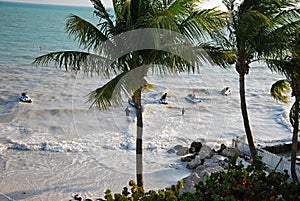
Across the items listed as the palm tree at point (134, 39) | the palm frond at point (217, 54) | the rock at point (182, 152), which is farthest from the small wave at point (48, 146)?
the palm frond at point (217, 54)

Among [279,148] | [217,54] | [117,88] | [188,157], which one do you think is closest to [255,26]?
[217,54]

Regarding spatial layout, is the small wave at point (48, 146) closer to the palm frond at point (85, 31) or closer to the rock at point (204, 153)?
the rock at point (204, 153)

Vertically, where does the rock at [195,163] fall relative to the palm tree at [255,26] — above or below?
below

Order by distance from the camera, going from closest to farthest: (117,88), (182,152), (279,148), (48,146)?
(117,88) → (279,148) → (182,152) → (48,146)

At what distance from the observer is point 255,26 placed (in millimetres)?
9094

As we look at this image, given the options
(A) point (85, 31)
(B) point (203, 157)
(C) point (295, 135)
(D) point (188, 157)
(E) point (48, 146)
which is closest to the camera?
(A) point (85, 31)

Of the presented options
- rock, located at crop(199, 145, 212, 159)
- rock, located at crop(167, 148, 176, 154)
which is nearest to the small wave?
rock, located at crop(167, 148, 176, 154)

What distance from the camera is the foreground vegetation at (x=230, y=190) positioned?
4.63 meters

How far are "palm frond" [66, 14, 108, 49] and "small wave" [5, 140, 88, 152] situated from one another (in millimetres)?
9472

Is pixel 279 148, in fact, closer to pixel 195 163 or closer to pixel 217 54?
pixel 195 163

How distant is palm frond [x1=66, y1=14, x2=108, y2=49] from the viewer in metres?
7.80

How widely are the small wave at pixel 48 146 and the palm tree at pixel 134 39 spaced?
29.3ft

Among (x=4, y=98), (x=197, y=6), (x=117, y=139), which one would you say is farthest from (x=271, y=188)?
(x=4, y=98)

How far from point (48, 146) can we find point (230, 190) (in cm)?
1355
